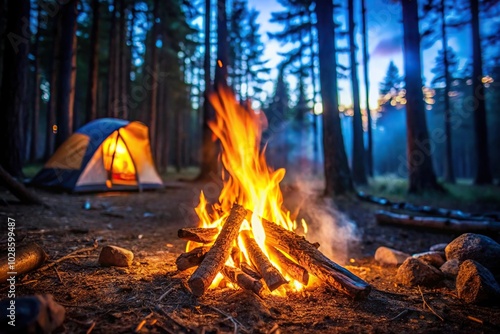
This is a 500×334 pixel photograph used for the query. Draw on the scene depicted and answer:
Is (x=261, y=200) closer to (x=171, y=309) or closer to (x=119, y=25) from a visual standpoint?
(x=171, y=309)

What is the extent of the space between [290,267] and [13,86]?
1076 cm

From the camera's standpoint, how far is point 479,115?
1546 cm

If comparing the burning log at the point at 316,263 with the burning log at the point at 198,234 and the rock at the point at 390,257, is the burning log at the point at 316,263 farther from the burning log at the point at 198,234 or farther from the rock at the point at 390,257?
the rock at the point at 390,257

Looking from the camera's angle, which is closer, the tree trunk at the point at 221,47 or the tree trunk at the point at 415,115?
the tree trunk at the point at 415,115

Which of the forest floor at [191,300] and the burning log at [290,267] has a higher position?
the burning log at [290,267]

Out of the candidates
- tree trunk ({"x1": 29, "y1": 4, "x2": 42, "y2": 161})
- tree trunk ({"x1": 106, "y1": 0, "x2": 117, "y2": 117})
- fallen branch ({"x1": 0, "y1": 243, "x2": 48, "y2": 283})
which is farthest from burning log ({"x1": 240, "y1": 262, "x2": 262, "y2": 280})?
tree trunk ({"x1": 29, "y1": 4, "x2": 42, "y2": 161})

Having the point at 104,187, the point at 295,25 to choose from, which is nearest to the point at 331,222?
the point at 104,187

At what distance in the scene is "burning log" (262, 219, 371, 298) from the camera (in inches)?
110

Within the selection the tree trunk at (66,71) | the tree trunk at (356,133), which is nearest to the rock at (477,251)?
Result: the tree trunk at (356,133)

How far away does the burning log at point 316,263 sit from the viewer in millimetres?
2789

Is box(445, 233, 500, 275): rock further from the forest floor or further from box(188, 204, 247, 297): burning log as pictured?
box(188, 204, 247, 297): burning log

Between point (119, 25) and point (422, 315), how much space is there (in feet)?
73.7

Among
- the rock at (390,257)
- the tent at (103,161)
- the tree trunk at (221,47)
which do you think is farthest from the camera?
the tree trunk at (221,47)

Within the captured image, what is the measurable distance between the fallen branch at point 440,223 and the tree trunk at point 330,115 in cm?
287
